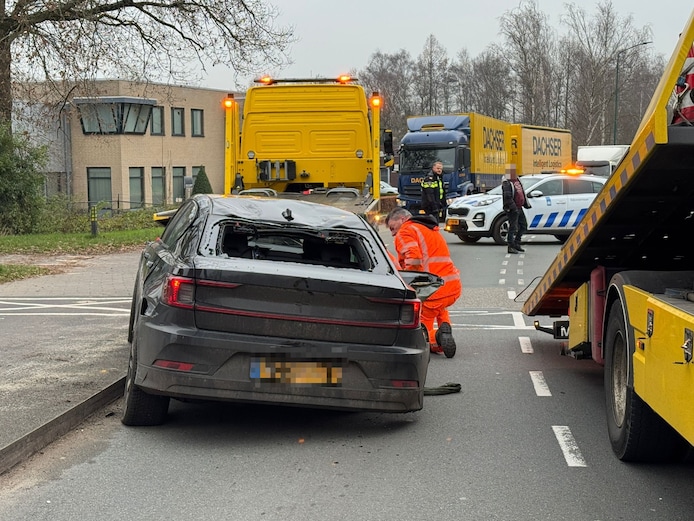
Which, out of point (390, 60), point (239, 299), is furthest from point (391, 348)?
point (390, 60)

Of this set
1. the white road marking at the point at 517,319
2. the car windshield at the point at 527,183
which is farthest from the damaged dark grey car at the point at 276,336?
the car windshield at the point at 527,183

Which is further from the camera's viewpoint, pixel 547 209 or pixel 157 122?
pixel 157 122

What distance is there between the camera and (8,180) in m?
25.8

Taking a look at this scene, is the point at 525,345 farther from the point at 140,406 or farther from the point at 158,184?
the point at 158,184

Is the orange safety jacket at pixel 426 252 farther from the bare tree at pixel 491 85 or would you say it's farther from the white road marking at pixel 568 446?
the bare tree at pixel 491 85

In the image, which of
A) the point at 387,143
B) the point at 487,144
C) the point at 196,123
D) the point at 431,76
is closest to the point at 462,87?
the point at 431,76

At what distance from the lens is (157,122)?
55875 mm

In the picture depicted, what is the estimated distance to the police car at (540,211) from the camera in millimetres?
22453

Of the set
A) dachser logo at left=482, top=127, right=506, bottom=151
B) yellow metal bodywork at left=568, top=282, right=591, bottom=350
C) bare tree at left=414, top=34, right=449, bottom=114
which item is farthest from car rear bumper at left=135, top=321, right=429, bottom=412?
bare tree at left=414, top=34, right=449, bottom=114

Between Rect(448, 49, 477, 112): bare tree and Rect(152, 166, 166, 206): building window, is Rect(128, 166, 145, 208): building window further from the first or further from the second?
Rect(448, 49, 477, 112): bare tree

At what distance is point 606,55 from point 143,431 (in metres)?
65.6

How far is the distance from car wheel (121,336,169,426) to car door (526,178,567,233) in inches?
677

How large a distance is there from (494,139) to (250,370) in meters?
34.5

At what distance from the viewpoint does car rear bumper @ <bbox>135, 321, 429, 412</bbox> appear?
5.65m
